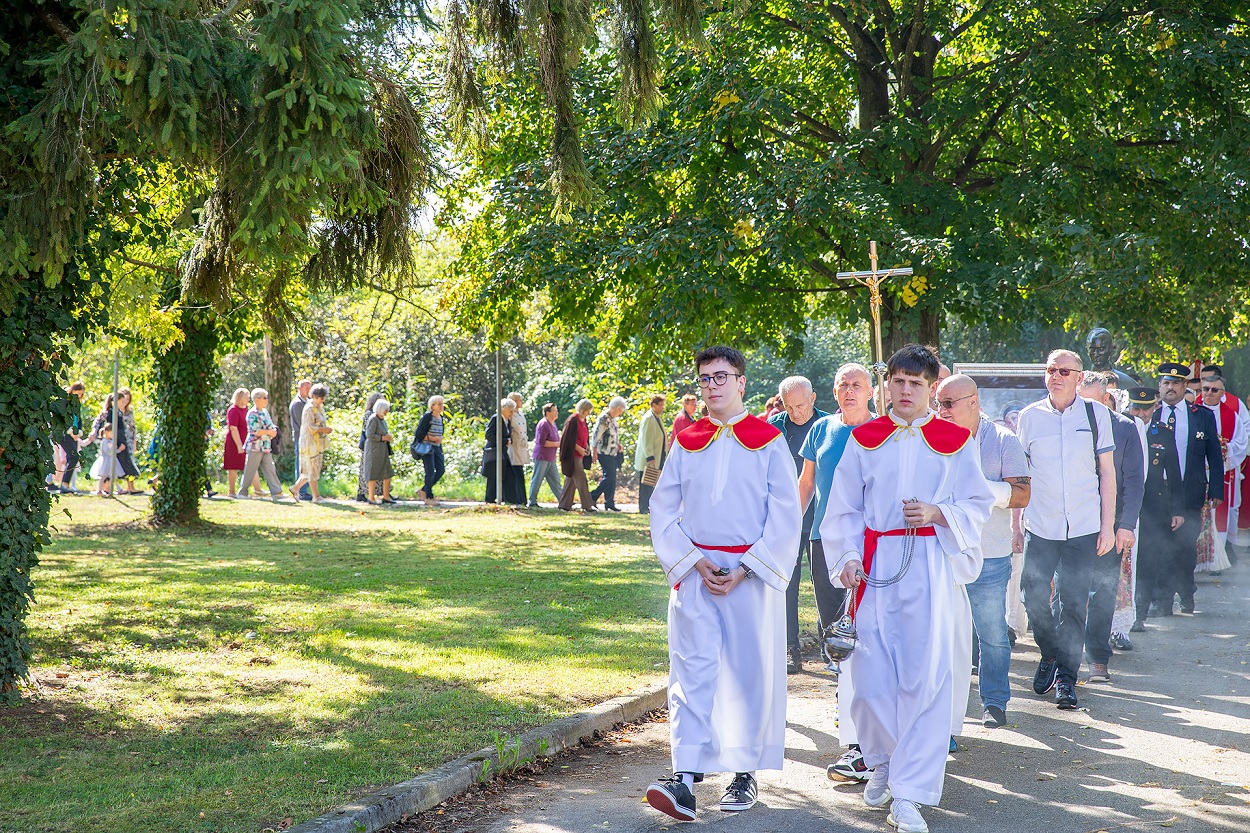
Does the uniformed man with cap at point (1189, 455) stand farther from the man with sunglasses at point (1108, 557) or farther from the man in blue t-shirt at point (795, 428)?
the man in blue t-shirt at point (795, 428)

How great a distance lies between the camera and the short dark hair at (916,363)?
217 inches

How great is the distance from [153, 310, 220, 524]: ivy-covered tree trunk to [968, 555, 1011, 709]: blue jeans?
471 inches

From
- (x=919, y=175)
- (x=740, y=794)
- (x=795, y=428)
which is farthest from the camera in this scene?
(x=919, y=175)

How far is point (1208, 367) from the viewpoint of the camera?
44.4 feet

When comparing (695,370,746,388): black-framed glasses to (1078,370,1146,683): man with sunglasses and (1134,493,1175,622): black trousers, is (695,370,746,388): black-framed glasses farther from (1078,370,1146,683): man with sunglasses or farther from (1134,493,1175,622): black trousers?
(1134,493,1175,622): black trousers

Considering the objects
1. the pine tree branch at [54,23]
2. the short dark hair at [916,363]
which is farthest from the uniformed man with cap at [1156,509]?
the pine tree branch at [54,23]

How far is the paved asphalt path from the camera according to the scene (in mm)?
5113

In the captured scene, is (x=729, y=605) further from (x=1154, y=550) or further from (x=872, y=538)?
(x=1154, y=550)

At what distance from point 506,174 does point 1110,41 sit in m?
8.21

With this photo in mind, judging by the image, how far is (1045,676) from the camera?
7.85 metres

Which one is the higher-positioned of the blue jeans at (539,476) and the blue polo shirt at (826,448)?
the blue polo shirt at (826,448)

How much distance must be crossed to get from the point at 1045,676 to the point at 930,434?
325 cm

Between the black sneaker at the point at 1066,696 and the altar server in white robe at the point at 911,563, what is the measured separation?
7.21 ft

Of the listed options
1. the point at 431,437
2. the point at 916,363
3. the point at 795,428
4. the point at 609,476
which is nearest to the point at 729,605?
the point at 916,363
